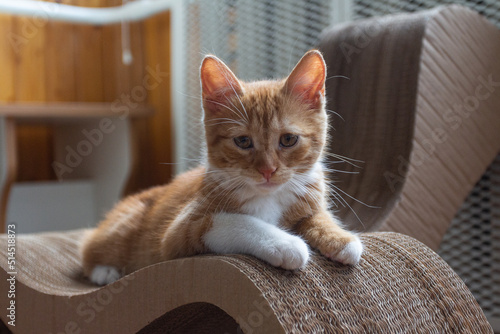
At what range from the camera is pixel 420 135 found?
5.32ft

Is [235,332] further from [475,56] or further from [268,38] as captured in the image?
[268,38]

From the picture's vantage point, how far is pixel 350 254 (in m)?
1.09

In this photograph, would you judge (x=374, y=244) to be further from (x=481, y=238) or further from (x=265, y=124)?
(x=481, y=238)

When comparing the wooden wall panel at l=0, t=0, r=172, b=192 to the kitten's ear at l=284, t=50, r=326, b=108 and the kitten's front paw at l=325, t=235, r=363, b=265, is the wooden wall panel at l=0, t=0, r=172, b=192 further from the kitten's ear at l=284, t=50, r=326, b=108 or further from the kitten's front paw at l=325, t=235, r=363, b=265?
the kitten's front paw at l=325, t=235, r=363, b=265

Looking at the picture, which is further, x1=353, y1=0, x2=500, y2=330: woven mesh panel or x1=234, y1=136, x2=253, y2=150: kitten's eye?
x1=353, y1=0, x2=500, y2=330: woven mesh panel

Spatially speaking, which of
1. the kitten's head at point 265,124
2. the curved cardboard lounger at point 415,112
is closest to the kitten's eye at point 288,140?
the kitten's head at point 265,124

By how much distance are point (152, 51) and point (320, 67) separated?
2575 millimetres

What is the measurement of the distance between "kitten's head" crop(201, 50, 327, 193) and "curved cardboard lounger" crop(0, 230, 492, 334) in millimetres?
197

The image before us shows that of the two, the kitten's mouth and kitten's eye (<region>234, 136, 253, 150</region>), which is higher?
kitten's eye (<region>234, 136, 253, 150</region>)

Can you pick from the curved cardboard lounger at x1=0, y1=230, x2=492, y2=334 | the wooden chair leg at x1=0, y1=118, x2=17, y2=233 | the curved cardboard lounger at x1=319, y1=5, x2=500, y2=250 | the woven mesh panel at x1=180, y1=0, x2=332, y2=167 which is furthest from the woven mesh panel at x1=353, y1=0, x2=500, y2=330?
the wooden chair leg at x1=0, y1=118, x2=17, y2=233

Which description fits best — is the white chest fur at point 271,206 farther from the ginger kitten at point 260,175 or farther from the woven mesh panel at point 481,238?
the woven mesh panel at point 481,238

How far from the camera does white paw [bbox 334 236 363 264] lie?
3.56 ft

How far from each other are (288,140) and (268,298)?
0.36 meters

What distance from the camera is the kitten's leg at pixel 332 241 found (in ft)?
3.57
